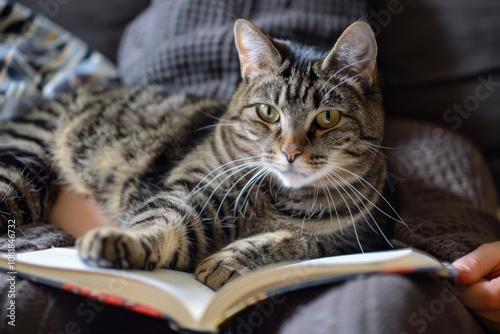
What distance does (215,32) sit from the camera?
56.7 inches

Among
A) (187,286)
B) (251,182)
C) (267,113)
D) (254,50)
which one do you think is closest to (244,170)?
(251,182)

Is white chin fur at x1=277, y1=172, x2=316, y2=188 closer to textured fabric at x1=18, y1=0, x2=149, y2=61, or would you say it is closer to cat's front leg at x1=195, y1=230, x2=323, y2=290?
cat's front leg at x1=195, y1=230, x2=323, y2=290

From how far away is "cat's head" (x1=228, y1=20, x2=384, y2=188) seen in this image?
38.9 inches

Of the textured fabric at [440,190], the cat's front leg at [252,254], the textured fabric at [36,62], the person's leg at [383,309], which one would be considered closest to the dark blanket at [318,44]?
the textured fabric at [440,190]

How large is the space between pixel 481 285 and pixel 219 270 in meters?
0.46

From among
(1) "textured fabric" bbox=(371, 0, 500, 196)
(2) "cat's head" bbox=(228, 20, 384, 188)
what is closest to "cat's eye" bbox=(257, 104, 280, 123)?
(2) "cat's head" bbox=(228, 20, 384, 188)

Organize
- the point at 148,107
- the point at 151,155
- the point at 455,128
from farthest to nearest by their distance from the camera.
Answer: the point at 455,128 → the point at 148,107 → the point at 151,155

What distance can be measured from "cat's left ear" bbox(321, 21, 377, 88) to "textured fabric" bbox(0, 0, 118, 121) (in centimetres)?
85

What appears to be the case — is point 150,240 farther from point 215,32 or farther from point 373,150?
point 215,32

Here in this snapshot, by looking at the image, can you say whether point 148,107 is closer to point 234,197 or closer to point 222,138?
point 222,138

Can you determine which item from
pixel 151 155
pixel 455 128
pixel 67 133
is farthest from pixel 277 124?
pixel 455 128

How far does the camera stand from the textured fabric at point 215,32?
1.45 meters

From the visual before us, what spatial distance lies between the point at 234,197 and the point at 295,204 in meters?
0.13

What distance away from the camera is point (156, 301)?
685 millimetres
